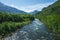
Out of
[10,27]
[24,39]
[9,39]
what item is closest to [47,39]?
[24,39]

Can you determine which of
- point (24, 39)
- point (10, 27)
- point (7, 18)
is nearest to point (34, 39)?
point (24, 39)

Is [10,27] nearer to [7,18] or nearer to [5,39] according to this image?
[5,39]

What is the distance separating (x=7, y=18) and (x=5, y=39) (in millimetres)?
56859

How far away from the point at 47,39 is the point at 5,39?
646 inches

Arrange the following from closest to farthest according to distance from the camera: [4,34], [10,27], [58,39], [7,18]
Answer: [58,39] → [4,34] → [10,27] → [7,18]

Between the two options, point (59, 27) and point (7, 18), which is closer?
point (59, 27)

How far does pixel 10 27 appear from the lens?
93938mm

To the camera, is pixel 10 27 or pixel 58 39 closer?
pixel 58 39

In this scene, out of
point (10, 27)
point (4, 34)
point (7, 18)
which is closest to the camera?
point (4, 34)

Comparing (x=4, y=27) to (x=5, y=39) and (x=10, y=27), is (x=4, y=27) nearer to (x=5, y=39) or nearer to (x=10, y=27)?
(x=10, y=27)

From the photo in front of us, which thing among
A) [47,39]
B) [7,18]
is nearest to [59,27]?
[47,39]

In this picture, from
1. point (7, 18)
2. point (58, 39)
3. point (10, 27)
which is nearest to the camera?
point (58, 39)

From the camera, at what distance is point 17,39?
7275cm

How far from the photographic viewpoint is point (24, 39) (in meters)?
72.9
